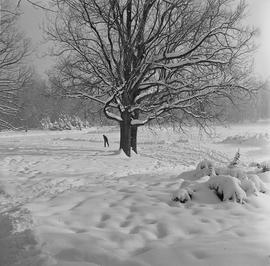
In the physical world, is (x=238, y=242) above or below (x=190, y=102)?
below

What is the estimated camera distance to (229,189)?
6.40 m

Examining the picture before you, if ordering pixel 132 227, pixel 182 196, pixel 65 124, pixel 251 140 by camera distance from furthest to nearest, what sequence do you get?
pixel 65 124, pixel 251 140, pixel 182 196, pixel 132 227

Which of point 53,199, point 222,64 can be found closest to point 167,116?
point 222,64

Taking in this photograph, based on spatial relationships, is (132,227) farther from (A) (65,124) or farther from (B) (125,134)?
(A) (65,124)

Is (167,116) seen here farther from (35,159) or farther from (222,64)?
(35,159)

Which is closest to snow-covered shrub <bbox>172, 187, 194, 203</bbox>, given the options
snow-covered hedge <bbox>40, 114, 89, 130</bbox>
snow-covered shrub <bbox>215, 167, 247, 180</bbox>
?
snow-covered shrub <bbox>215, 167, 247, 180</bbox>

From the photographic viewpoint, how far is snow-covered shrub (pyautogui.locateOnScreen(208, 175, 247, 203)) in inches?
248

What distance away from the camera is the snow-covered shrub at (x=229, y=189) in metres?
6.30

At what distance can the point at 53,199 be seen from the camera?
7016 millimetres

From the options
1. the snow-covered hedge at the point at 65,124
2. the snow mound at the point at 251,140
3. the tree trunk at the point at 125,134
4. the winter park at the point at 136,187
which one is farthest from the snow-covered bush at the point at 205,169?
the snow-covered hedge at the point at 65,124

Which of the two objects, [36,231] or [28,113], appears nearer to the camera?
[36,231]

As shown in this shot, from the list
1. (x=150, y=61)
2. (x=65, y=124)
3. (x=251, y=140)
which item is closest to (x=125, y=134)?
(x=150, y=61)

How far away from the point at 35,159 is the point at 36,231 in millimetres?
8604

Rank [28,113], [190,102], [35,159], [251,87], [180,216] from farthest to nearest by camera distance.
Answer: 1. [28,113]
2. [190,102]
3. [251,87]
4. [35,159]
5. [180,216]
